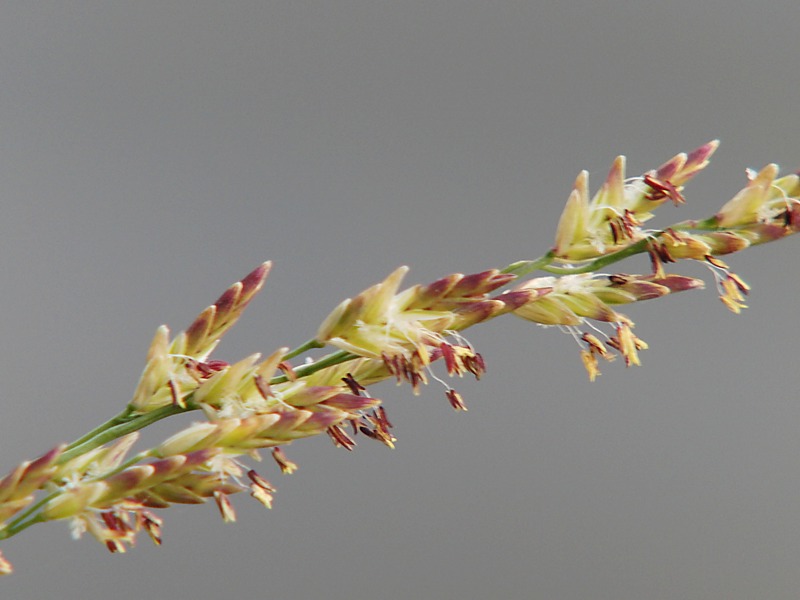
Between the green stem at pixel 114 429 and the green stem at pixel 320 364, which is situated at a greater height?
the green stem at pixel 114 429

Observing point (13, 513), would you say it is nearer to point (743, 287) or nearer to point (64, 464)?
point (64, 464)

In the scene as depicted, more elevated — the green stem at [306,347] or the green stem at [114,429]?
the green stem at [114,429]

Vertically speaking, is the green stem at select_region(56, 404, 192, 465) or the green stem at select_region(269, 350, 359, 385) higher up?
the green stem at select_region(56, 404, 192, 465)

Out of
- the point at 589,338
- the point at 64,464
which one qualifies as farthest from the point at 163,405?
the point at 589,338

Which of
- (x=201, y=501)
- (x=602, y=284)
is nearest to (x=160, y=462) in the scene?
(x=201, y=501)

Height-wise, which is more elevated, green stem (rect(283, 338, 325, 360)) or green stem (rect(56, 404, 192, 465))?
green stem (rect(56, 404, 192, 465))

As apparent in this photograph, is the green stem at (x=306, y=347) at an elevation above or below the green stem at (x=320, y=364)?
above
